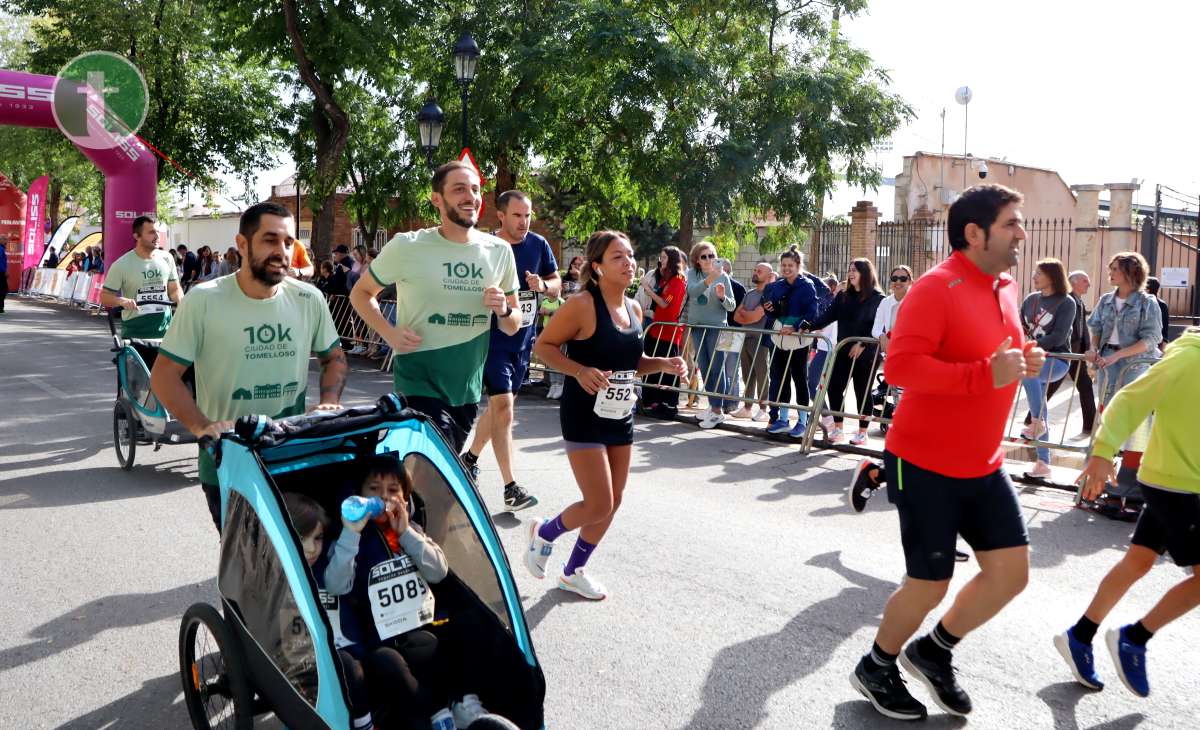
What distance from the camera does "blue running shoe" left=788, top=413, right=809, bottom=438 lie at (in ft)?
34.3

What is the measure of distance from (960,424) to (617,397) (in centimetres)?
175

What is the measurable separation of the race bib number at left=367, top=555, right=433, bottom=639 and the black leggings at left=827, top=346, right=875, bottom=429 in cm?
735

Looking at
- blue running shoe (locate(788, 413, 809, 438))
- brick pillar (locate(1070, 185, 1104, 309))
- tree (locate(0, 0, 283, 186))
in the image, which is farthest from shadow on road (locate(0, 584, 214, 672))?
tree (locate(0, 0, 283, 186))

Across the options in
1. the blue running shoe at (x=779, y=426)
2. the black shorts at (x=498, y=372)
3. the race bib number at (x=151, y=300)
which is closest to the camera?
the black shorts at (x=498, y=372)

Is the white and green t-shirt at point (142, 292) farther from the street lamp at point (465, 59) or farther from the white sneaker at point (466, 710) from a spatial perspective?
the street lamp at point (465, 59)

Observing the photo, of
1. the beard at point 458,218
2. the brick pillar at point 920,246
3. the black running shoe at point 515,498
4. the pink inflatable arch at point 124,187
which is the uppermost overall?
the pink inflatable arch at point 124,187

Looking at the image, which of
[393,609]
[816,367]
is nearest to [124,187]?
[816,367]

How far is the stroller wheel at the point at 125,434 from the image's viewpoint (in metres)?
8.20

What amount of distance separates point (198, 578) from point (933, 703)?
146 inches

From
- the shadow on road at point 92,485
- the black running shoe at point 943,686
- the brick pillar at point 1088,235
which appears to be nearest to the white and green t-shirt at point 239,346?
the black running shoe at point 943,686

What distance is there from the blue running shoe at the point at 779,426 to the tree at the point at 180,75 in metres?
22.1

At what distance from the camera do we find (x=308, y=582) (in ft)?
9.84

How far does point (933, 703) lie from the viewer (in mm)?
4172

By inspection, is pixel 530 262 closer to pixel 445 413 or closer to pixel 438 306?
pixel 438 306
